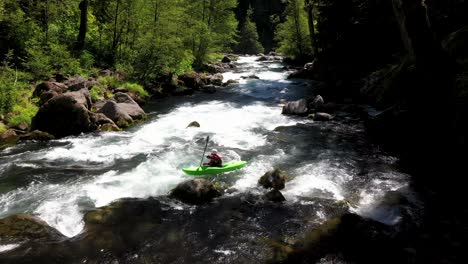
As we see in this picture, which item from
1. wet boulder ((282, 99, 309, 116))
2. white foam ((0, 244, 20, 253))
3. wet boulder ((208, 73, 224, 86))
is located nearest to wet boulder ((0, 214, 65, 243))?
white foam ((0, 244, 20, 253))

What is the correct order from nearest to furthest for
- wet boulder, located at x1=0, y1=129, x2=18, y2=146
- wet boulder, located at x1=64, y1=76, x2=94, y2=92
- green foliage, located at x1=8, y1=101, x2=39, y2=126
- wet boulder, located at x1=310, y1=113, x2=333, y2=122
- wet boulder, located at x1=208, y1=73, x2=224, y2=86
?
1. wet boulder, located at x1=0, y1=129, x2=18, y2=146
2. green foliage, located at x1=8, y1=101, x2=39, y2=126
3. wet boulder, located at x1=310, y1=113, x2=333, y2=122
4. wet boulder, located at x1=64, y1=76, x2=94, y2=92
5. wet boulder, located at x1=208, y1=73, x2=224, y2=86

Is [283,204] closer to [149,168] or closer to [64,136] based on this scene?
[149,168]

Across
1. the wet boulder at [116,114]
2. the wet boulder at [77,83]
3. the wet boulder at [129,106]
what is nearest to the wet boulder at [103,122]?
the wet boulder at [116,114]

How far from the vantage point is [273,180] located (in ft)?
31.1

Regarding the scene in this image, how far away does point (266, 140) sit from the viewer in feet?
45.2

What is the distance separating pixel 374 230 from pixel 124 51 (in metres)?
22.4

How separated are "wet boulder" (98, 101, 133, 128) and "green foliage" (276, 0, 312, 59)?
80.5 ft

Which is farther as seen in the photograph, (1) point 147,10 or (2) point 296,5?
(2) point 296,5

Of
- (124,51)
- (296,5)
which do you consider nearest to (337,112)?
(124,51)

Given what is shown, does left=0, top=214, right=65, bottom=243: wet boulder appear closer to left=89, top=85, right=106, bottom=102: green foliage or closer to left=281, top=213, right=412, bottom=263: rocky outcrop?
left=281, top=213, right=412, bottom=263: rocky outcrop

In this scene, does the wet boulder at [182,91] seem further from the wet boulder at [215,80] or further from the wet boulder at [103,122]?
the wet boulder at [103,122]

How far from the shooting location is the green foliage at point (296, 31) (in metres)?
35.3

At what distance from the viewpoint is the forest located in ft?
23.2

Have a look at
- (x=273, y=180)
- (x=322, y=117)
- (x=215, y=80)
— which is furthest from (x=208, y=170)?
(x=215, y=80)
